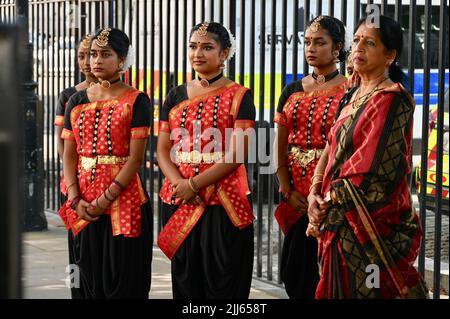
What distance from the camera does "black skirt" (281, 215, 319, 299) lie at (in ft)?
16.3

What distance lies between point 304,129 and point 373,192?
1095 millimetres

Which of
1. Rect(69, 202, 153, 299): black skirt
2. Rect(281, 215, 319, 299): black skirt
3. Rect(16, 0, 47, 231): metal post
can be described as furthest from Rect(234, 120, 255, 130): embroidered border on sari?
Rect(16, 0, 47, 231): metal post

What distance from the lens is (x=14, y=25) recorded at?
4.75 feet

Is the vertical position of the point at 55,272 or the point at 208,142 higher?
the point at 208,142

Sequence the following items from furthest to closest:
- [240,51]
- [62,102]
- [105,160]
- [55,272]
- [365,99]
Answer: [55,272] < [240,51] < [62,102] < [105,160] < [365,99]

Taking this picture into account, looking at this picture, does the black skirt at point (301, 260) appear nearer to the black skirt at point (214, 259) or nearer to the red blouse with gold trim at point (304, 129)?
the red blouse with gold trim at point (304, 129)

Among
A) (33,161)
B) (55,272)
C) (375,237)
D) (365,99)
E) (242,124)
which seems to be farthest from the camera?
(33,161)

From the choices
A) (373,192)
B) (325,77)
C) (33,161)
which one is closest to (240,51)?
(325,77)

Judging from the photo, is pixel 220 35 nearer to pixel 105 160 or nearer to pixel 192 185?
pixel 192 185

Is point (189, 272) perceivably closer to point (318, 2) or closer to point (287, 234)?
point (287, 234)

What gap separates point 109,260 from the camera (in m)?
5.08

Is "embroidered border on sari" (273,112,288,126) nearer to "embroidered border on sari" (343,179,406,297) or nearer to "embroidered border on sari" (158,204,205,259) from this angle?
"embroidered border on sari" (158,204,205,259)
